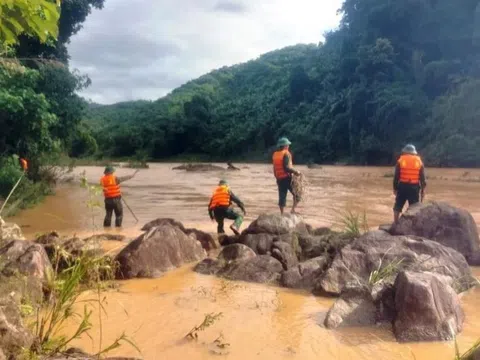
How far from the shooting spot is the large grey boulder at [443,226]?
8.38 m

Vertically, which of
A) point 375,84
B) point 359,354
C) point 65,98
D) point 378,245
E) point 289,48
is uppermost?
point 289,48

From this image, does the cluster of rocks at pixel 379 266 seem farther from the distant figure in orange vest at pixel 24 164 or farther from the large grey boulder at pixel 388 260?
the distant figure in orange vest at pixel 24 164

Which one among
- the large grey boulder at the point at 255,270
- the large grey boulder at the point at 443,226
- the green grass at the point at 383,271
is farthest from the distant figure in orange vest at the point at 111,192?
the green grass at the point at 383,271

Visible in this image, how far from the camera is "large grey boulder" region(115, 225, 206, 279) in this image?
736cm

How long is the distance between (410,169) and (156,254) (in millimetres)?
5092

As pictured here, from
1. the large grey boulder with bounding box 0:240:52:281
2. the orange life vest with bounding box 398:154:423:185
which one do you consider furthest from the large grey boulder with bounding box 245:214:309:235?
the large grey boulder with bounding box 0:240:52:281

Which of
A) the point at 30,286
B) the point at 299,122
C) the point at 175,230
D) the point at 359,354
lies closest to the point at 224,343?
the point at 359,354

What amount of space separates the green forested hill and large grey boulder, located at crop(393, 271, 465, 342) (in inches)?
802

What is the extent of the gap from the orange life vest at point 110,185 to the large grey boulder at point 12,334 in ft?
25.7

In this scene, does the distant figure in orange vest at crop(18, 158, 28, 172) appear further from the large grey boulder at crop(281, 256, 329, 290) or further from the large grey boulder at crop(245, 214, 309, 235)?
A: the large grey boulder at crop(281, 256, 329, 290)

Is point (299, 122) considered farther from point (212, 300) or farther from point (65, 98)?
point (212, 300)

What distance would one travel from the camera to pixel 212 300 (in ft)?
20.6

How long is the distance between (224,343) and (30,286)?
179 cm

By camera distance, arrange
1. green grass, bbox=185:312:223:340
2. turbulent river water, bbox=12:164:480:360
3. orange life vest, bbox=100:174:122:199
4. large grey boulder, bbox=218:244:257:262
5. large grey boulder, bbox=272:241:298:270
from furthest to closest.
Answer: orange life vest, bbox=100:174:122:199, large grey boulder, bbox=218:244:257:262, large grey boulder, bbox=272:241:298:270, green grass, bbox=185:312:223:340, turbulent river water, bbox=12:164:480:360
